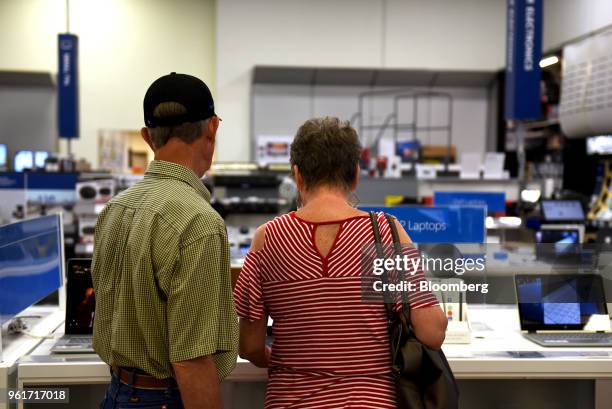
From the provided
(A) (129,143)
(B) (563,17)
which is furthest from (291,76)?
(B) (563,17)

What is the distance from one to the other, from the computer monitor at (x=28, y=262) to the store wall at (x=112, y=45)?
934 cm

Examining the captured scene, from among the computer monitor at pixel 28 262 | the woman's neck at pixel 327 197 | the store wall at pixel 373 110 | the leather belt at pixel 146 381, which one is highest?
the store wall at pixel 373 110

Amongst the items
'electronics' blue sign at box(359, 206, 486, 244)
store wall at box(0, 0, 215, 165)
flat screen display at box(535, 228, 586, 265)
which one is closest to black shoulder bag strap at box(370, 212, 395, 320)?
flat screen display at box(535, 228, 586, 265)

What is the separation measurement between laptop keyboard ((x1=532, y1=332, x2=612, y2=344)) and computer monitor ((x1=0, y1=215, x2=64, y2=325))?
1.94 meters

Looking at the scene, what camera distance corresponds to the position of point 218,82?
462 inches

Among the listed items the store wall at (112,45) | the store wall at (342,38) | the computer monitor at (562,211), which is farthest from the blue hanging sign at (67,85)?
the computer monitor at (562,211)

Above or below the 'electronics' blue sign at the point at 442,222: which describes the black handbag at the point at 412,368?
below

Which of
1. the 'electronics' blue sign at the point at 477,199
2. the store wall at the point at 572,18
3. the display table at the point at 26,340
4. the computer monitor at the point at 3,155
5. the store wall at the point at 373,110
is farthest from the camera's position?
the store wall at the point at 373,110

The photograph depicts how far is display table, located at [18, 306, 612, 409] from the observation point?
2281 millimetres

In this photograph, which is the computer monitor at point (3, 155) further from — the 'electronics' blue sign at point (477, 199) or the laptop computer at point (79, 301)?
the laptop computer at point (79, 301)

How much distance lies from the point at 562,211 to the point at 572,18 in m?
5.21

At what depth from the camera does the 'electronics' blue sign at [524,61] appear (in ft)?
22.6

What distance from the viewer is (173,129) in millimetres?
1630

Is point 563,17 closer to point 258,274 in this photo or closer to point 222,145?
point 222,145
